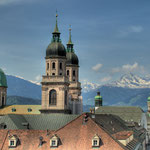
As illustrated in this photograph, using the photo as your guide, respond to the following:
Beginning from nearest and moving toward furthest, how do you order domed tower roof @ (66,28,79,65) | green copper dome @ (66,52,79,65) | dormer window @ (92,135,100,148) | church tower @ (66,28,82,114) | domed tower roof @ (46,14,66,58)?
dormer window @ (92,135,100,148) < domed tower roof @ (46,14,66,58) < church tower @ (66,28,82,114) < green copper dome @ (66,52,79,65) < domed tower roof @ (66,28,79,65)

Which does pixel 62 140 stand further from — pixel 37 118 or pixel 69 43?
pixel 69 43

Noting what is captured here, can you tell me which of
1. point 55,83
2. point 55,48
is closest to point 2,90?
point 55,83

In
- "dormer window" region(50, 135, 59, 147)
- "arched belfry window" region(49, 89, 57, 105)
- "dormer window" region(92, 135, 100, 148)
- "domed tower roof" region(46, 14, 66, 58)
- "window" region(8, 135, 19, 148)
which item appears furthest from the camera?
"domed tower roof" region(46, 14, 66, 58)

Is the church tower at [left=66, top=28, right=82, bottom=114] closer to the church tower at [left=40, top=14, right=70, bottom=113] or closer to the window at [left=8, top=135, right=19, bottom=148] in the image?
the church tower at [left=40, top=14, right=70, bottom=113]

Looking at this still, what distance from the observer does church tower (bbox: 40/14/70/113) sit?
128m

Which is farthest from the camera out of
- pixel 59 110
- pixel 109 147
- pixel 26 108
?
pixel 26 108

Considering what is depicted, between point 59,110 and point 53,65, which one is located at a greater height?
point 53,65

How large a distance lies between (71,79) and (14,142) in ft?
275

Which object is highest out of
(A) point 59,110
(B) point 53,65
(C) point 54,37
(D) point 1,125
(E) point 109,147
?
(C) point 54,37

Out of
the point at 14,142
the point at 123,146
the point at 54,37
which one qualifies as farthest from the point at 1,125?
the point at 54,37

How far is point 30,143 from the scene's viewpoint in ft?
243

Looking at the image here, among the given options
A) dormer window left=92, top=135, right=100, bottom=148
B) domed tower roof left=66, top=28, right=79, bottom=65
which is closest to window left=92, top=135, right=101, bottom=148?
dormer window left=92, top=135, right=100, bottom=148

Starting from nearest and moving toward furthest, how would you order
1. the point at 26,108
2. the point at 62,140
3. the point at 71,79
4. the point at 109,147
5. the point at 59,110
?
the point at 109,147, the point at 62,140, the point at 59,110, the point at 26,108, the point at 71,79

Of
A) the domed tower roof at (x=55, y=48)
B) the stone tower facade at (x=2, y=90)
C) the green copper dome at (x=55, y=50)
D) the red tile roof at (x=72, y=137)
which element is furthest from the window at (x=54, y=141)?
the stone tower facade at (x=2, y=90)
